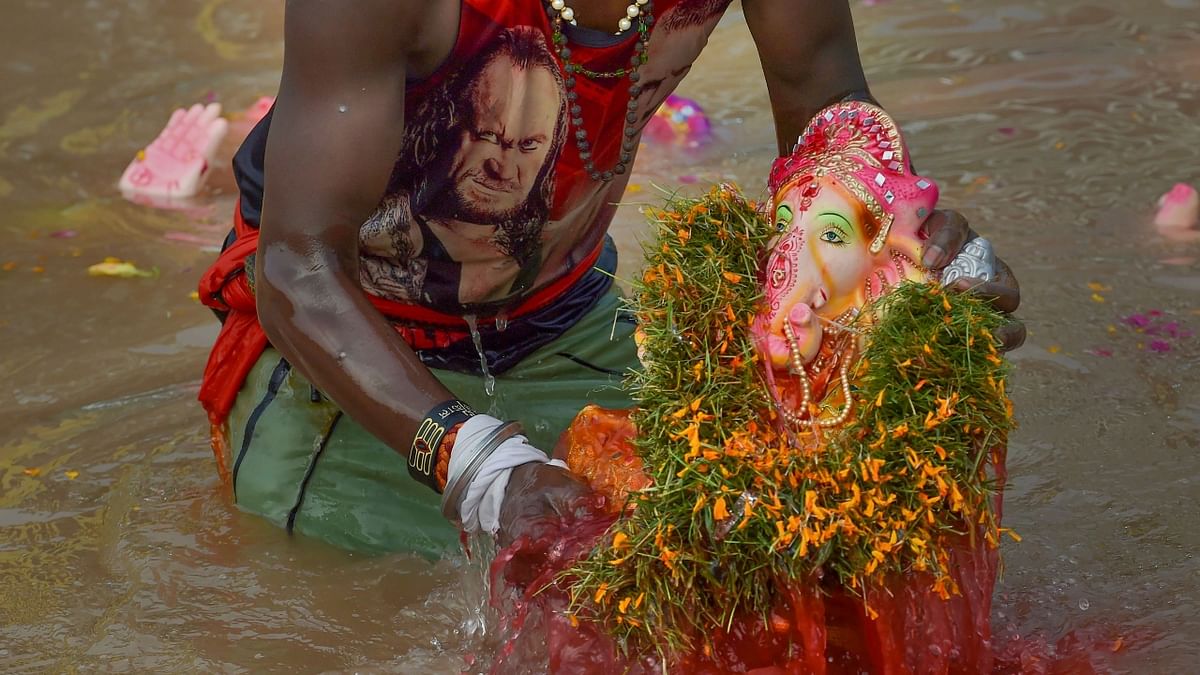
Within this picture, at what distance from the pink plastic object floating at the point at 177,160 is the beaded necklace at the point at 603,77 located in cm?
300

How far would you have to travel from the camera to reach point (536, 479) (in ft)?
6.92

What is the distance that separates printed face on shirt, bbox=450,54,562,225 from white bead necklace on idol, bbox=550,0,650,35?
11 centimetres

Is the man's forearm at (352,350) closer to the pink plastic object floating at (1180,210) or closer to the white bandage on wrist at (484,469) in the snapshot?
the white bandage on wrist at (484,469)

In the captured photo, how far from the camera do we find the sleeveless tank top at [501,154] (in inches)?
97.0

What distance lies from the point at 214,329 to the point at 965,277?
107 inches

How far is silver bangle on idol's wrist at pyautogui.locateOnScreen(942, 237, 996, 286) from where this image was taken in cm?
211

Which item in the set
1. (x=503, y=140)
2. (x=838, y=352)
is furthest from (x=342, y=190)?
(x=838, y=352)

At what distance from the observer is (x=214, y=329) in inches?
167

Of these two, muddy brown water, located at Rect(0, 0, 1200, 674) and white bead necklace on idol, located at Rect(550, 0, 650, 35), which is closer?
white bead necklace on idol, located at Rect(550, 0, 650, 35)

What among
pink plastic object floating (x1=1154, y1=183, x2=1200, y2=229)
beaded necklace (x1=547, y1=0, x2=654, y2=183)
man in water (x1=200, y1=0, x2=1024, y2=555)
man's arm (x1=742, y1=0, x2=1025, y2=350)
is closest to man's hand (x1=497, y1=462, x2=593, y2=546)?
man in water (x1=200, y1=0, x2=1024, y2=555)

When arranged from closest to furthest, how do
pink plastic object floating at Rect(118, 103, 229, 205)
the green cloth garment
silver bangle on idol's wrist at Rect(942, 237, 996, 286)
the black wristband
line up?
silver bangle on idol's wrist at Rect(942, 237, 996, 286) < the black wristband < the green cloth garment < pink plastic object floating at Rect(118, 103, 229, 205)

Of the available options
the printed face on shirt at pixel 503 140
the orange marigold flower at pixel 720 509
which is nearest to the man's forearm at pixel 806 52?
the printed face on shirt at pixel 503 140

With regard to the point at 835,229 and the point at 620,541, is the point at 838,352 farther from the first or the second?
the point at 620,541

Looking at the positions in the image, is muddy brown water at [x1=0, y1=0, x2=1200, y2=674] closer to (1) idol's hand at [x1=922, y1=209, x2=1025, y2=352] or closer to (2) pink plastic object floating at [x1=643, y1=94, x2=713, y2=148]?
(2) pink plastic object floating at [x1=643, y1=94, x2=713, y2=148]
